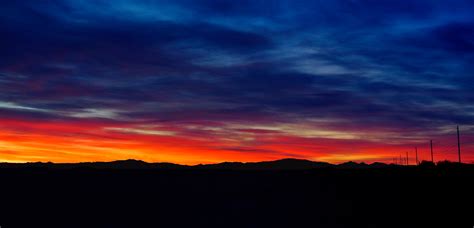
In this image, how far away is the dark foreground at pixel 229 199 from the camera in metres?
29.7

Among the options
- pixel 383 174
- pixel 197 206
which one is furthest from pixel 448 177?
pixel 197 206

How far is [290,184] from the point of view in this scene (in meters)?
39.0

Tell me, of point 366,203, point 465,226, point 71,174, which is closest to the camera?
point 465,226

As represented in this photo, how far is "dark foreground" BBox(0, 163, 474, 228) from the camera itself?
29.7 meters

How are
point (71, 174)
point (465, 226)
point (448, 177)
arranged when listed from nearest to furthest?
point (465, 226) → point (71, 174) → point (448, 177)

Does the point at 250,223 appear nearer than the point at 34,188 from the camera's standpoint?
Yes

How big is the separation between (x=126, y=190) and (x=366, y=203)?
14.1 metres

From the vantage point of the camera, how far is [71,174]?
40.0m

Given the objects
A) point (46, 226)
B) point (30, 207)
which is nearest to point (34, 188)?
point (30, 207)

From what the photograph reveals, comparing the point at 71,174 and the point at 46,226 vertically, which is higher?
the point at 71,174

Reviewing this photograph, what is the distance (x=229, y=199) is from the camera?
3444 centimetres

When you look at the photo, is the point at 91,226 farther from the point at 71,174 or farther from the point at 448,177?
the point at 448,177

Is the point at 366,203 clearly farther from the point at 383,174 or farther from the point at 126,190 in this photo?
the point at 126,190

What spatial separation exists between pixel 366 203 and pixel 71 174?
18.9 m
